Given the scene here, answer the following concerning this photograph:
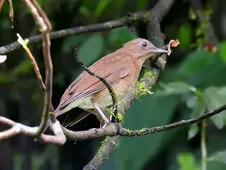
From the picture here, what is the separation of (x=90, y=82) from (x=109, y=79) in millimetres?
226

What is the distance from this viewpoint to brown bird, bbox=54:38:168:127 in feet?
12.0

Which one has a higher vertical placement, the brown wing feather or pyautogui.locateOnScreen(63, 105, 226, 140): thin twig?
the brown wing feather

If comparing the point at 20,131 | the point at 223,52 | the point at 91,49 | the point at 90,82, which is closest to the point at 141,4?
the point at 91,49

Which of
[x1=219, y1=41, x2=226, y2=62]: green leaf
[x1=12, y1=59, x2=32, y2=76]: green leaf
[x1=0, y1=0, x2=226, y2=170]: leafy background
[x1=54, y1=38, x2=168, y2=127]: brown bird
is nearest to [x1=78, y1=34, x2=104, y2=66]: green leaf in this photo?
[x1=0, y1=0, x2=226, y2=170]: leafy background

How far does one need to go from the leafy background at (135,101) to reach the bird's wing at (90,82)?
15 centimetres

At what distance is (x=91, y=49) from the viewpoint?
4344 millimetres

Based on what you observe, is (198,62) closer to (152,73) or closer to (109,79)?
(152,73)

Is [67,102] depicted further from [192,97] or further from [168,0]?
[168,0]

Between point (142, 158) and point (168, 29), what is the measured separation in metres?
1.02

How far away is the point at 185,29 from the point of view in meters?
4.85

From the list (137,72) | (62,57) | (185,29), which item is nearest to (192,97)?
(137,72)

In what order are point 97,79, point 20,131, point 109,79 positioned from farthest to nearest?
1. point 109,79
2. point 97,79
3. point 20,131

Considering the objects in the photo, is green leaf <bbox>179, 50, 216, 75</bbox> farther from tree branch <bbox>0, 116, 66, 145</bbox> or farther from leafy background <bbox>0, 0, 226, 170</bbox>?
tree branch <bbox>0, 116, 66, 145</bbox>

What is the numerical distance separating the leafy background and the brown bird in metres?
0.13
